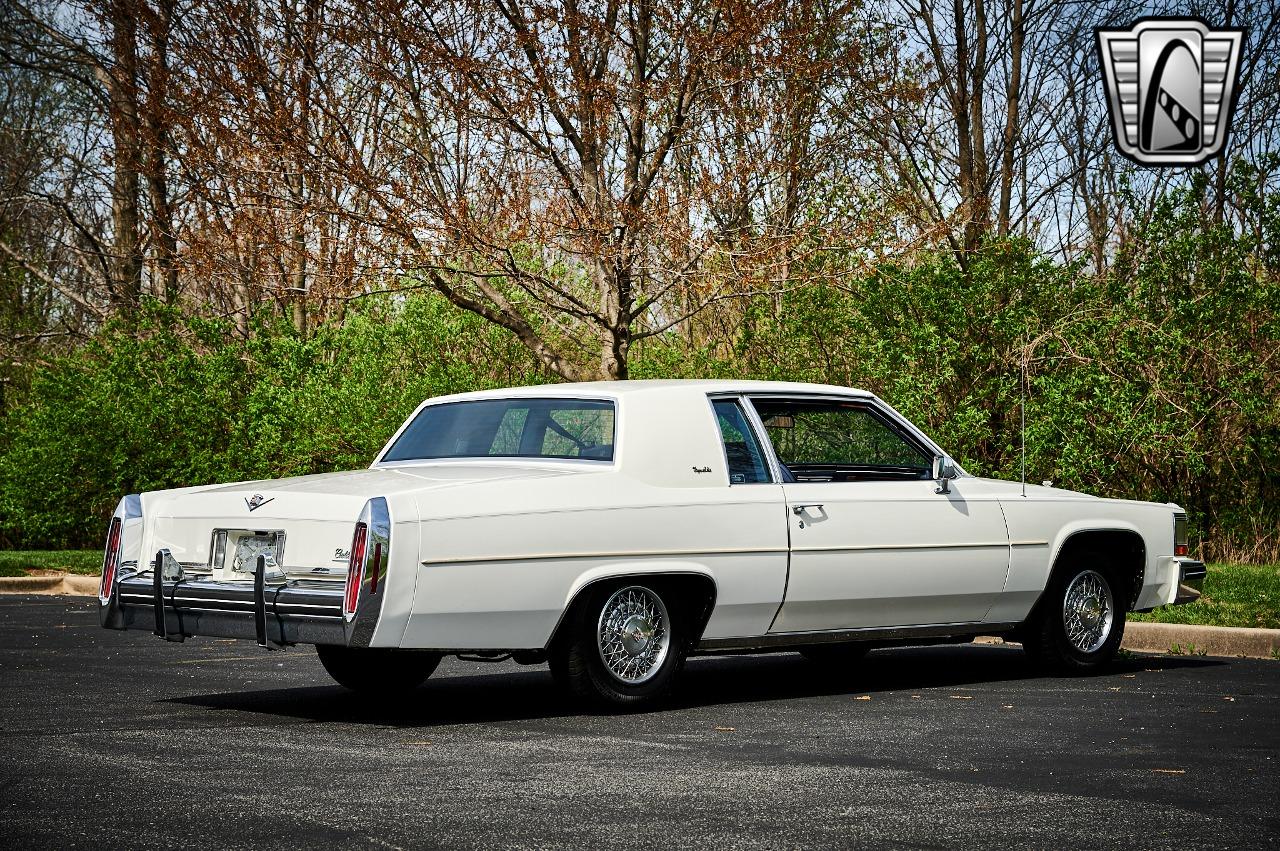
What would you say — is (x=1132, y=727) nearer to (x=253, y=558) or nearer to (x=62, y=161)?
(x=253, y=558)

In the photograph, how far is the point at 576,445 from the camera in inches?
348

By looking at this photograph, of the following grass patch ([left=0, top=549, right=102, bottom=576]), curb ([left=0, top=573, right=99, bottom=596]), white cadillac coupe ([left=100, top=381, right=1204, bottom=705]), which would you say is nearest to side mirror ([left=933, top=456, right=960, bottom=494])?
white cadillac coupe ([left=100, top=381, right=1204, bottom=705])

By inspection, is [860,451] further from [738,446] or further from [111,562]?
[111,562]

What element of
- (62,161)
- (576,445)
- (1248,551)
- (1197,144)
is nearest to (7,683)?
(576,445)

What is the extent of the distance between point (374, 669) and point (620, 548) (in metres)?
1.82

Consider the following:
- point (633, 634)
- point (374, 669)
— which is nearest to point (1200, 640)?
point (633, 634)

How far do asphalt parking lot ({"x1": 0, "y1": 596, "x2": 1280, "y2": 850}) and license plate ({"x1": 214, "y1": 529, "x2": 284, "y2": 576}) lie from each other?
719 millimetres

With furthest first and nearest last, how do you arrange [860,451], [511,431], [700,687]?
[860,451] → [700,687] → [511,431]

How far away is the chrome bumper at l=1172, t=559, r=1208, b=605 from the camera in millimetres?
10680

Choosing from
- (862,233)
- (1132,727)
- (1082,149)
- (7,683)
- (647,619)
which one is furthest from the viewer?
(1082,149)

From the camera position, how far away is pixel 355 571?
751cm

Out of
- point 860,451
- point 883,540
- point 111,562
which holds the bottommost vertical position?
point 111,562

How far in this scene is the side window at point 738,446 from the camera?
29.4ft

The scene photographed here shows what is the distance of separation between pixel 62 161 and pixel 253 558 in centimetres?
2594
